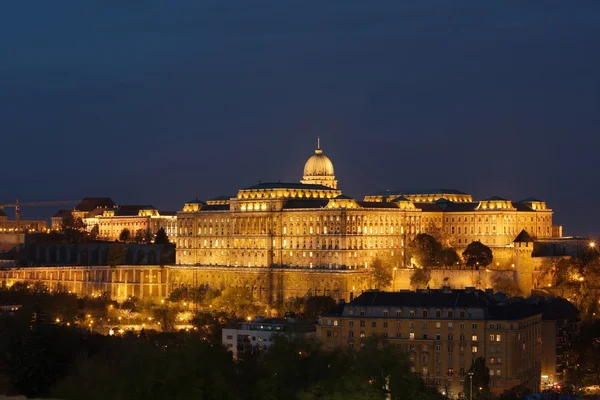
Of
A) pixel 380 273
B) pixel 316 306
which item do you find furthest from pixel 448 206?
pixel 316 306

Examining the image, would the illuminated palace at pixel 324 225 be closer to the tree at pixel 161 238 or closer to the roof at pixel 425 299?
the tree at pixel 161 238

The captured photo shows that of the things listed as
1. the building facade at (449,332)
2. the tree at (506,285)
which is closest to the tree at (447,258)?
the tree at (506,285)

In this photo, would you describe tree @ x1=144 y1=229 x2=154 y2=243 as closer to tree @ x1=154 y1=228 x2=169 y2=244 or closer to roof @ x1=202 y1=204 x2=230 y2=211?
tree @ x1=154 y1=228 x2=169 y2=244

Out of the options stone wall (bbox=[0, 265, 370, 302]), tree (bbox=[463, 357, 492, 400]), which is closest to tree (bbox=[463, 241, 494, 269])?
stone wall (bbox=[0, 265, 370, 302])

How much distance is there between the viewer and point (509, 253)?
5886 inches

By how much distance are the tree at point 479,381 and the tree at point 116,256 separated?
259 ft

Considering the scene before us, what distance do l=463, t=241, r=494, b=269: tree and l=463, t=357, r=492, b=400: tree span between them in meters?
49.7

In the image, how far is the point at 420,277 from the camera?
140m

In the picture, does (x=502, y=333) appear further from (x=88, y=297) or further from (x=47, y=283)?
(x=47, y=283)

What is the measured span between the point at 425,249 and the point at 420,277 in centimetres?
874

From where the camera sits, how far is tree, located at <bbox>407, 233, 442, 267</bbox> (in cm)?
14762

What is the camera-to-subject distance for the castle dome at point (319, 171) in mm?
180375

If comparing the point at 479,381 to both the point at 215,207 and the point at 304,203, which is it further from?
the point at 215,207

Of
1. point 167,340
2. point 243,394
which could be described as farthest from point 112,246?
point 243,394
